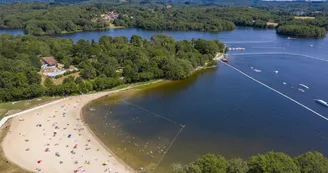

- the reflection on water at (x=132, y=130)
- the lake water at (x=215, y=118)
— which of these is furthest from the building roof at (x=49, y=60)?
the lake water at (x=215, y=118)

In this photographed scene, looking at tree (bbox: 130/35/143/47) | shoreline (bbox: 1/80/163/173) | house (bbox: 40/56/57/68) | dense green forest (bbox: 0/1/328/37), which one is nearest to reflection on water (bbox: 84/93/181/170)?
shoreline (bbox: 1/80/163/173)

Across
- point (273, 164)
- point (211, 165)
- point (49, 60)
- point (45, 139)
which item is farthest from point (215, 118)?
point (49, 60)

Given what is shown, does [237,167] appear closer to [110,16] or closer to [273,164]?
[273,164]

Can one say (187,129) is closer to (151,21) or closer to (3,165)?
(3,165)

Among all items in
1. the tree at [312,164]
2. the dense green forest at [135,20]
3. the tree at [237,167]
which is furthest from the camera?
the dense green forest at [135,20]

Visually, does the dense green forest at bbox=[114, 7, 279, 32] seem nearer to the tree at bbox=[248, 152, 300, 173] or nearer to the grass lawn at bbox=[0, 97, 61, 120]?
the grass lawn at bbox=[0, 97, 61, 120]

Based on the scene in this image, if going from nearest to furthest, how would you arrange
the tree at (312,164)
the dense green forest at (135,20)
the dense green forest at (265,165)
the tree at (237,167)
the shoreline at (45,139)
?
1. the tree at (312,164)
2. the dense green forest at (265,165)
3. the tree at (237,167)
4. the shoreline at (45,139)
5. the dense green forest at (135,20)

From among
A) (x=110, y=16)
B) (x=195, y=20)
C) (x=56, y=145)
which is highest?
(x=110, y=16)

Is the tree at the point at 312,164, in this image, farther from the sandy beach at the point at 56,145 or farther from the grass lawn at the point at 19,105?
the grass lawn at the point at 19,105
